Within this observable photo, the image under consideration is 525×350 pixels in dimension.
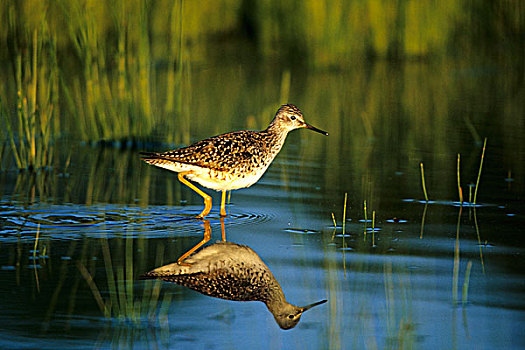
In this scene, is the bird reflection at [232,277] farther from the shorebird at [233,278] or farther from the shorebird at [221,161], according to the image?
the shorebird at [221,161]

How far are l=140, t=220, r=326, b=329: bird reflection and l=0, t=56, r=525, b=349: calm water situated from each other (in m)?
0.09

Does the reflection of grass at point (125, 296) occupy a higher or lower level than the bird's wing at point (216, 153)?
lower

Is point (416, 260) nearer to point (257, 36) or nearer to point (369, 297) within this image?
point (369, 297)

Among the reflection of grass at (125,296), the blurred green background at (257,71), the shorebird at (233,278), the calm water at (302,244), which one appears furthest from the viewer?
the blurred green background at (257,71)

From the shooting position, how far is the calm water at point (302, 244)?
513 cm

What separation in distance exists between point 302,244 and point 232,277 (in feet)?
4.01

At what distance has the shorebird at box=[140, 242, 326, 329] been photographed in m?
5.50

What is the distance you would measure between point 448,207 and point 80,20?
5.32 m

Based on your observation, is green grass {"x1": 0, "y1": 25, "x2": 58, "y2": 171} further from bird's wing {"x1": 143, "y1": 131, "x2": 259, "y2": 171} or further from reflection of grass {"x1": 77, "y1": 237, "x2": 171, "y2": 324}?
reflection of grass {"x1": 77, "y1": 237, "x2": 171, "y2": 324}

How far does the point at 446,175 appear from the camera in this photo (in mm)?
10188

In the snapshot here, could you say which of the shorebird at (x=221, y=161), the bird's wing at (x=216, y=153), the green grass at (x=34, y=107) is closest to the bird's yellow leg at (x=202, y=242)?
the shorebird at (x=221, y=161)

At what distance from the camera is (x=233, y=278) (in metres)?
6.04

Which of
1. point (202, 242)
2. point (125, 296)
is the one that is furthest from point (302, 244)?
point (125, 296)

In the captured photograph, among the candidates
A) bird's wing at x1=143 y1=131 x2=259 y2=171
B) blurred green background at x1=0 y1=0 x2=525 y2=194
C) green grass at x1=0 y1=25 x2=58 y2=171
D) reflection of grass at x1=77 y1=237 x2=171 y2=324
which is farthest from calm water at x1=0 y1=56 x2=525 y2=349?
bird's wing at x1=143 y1=131 x2=259 y2=171
